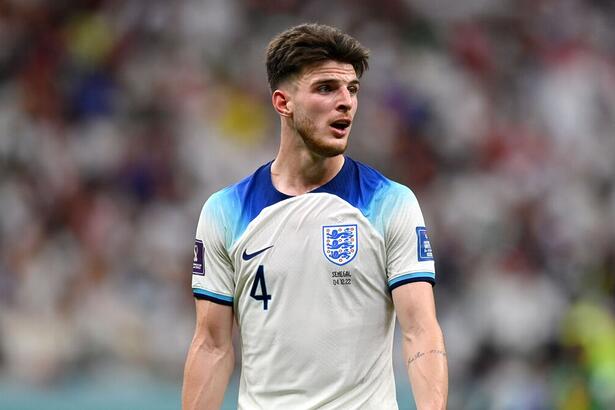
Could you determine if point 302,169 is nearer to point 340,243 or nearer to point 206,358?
point 340,243

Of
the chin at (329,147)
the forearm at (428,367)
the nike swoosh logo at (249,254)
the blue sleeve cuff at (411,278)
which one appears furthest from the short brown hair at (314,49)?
the forearm at (428,367)

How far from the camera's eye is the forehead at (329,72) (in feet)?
14.8

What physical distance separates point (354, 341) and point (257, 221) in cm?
59

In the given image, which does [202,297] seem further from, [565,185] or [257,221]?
[565,185]

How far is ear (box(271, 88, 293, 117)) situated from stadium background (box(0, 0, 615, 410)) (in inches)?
183

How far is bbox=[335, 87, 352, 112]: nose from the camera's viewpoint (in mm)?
4473

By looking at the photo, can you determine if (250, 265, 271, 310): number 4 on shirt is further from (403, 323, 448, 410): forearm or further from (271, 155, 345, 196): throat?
(403, 323, 448, 410): forearm

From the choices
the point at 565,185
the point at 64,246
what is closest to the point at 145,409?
the point at 64,246

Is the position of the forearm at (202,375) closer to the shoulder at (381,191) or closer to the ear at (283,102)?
the shoulder at (381,191)

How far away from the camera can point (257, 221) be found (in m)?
4.57

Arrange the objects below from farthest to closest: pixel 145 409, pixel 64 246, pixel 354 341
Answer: pixel 64 246 < pixel 145 409 < pixel 354 341

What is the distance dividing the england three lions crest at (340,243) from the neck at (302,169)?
0.74 ft

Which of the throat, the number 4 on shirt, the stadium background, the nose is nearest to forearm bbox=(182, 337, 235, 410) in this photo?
the number 4 on shirt

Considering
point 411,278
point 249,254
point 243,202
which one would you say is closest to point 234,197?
point 243,202
